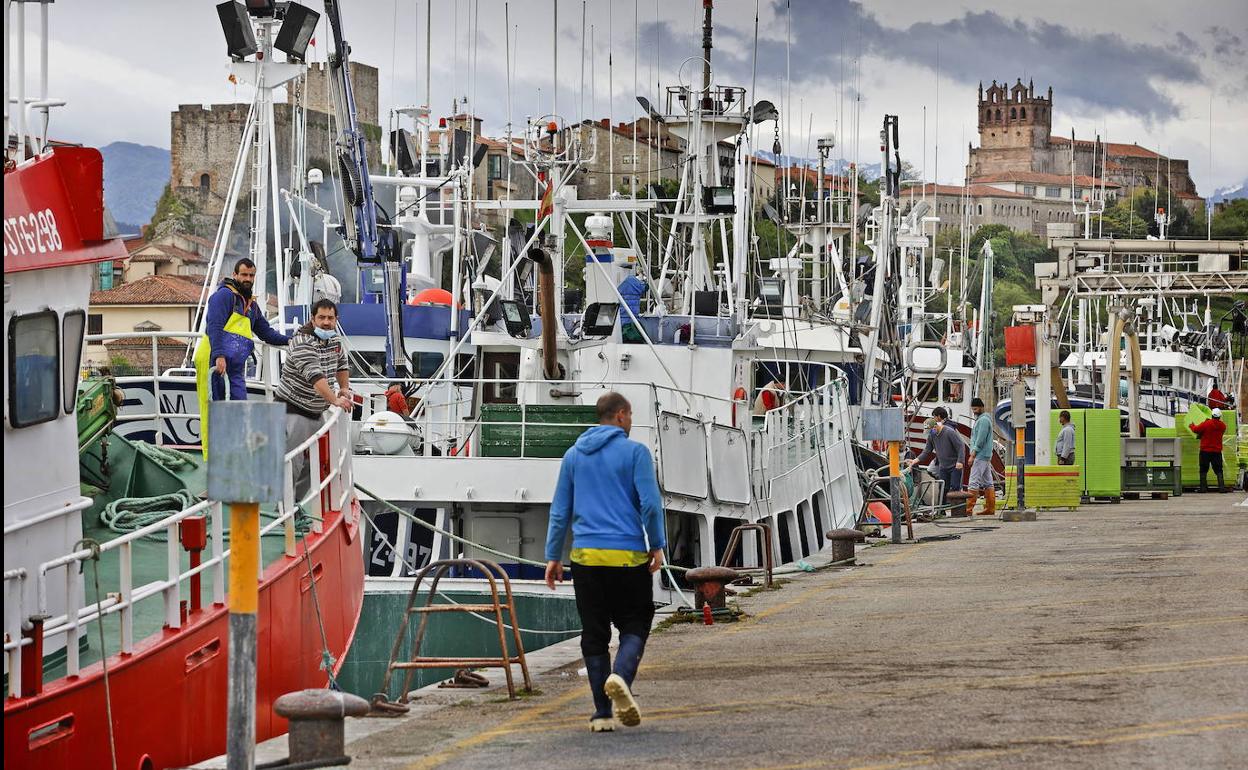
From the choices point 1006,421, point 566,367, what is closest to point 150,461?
point 566,367

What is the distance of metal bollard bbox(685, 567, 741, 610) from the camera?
12203mm

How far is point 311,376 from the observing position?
11.6 m

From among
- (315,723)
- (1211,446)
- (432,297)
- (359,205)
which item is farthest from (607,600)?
(1211,446)

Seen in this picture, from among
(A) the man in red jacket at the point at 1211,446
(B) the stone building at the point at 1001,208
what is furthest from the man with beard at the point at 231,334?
(B) the stone building at the point at 1001,208

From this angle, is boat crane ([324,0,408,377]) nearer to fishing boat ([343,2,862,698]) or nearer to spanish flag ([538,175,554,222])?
fishing boat ([343,2,862,698])

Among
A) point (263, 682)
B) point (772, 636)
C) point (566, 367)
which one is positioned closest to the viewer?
point (263, 682)

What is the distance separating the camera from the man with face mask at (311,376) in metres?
11.4

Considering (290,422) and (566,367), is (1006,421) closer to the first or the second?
(566,367)

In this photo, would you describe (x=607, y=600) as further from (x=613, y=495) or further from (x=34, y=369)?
(x=34, y=369)

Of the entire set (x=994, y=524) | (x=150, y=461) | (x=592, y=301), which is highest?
(x=592, y=301)

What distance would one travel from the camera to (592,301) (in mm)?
21812

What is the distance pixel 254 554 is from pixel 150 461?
6249mm

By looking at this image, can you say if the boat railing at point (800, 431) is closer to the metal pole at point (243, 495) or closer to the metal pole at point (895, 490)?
the metal pole at point (895, 490)

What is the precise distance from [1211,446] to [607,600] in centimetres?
2468
